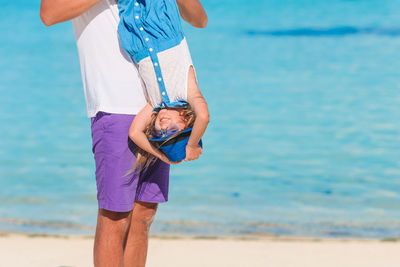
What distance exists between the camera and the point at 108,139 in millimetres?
2379

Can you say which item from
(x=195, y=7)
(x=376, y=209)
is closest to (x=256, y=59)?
(x=376, y=209)

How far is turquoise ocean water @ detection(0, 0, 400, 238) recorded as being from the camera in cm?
471

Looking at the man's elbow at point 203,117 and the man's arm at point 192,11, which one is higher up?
→ the man's arm at point 192,11

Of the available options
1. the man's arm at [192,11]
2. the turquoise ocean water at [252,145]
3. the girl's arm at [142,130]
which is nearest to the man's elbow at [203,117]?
the girl's arm at [142,130]

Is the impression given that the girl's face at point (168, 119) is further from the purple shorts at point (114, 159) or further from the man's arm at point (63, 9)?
the man's arm at point (63, 9)

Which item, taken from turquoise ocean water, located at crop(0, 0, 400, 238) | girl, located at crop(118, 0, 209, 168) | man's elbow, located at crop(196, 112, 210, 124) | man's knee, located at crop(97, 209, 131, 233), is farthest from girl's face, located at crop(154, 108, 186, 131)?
turquoise ocean water, located at crop(0, 0, 400, 238)

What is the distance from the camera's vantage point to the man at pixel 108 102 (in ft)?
7.66

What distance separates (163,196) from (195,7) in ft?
2.39

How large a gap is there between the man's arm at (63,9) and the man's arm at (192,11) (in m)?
0.39

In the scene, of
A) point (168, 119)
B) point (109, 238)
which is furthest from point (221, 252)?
point (168, 119)

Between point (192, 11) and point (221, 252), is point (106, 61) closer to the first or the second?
point (192, 11)

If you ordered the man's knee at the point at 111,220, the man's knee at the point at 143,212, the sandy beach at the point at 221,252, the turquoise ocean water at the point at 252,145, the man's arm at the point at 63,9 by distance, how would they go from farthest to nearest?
the turquoise ocean water at the point at 252,145 < the sandy beach at the point at 221,252 < the man's knee at the point at 143,212 < the man's knee at the point at 111,220 < the man's arm at the point at 63,9

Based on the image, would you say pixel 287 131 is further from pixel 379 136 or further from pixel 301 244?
pixel 301 244

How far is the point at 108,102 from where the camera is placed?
2.35 meters
